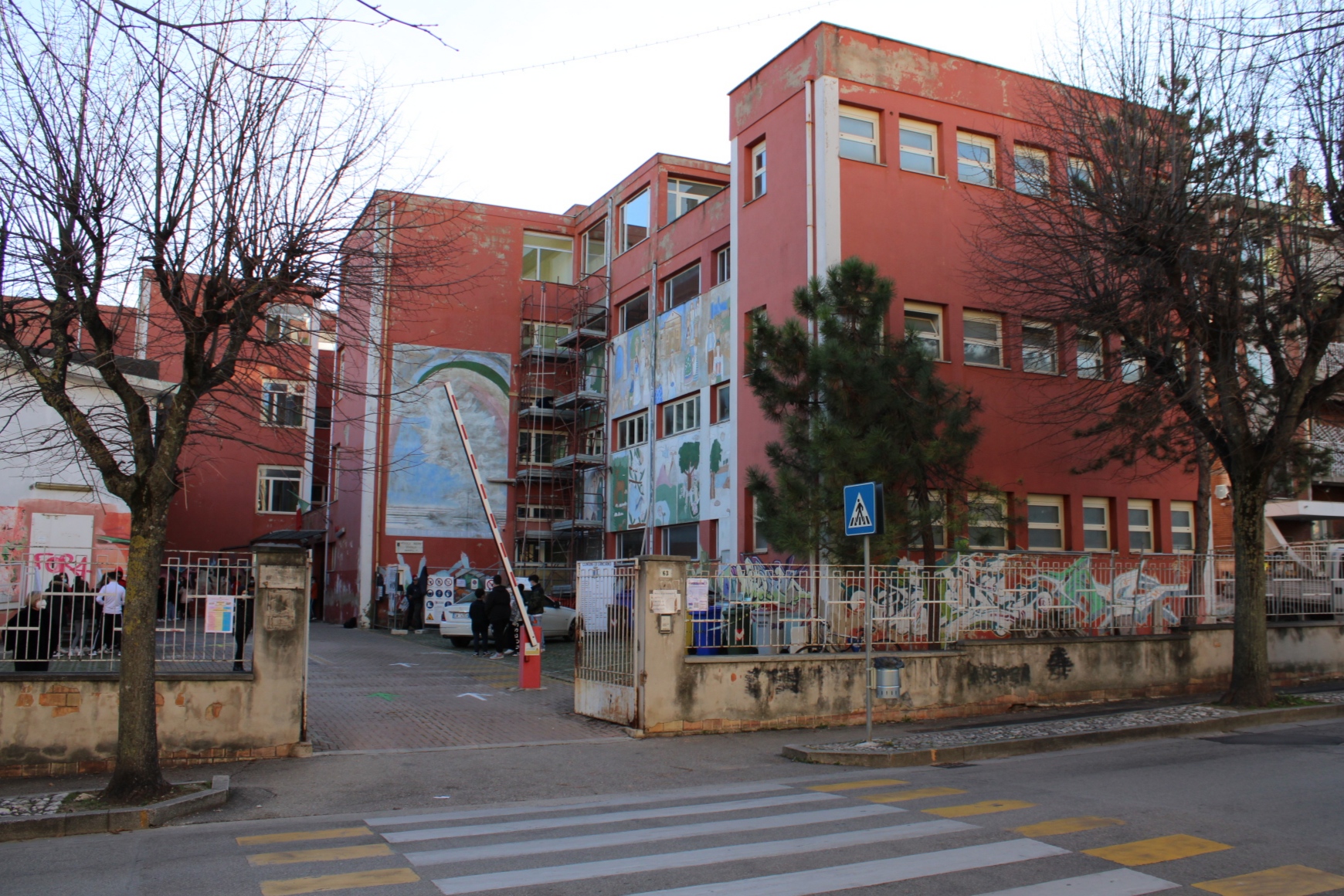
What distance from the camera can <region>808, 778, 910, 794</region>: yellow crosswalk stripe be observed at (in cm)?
960

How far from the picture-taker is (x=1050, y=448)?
22.3m

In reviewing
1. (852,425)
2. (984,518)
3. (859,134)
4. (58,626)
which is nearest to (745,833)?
(58,626)

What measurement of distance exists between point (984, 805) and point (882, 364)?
8.89 m

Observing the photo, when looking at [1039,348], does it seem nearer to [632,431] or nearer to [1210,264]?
[1210,264]

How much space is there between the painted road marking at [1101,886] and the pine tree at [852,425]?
30.0ft

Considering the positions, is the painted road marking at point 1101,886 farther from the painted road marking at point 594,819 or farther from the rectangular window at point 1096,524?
the rectangular window at point 1096,524

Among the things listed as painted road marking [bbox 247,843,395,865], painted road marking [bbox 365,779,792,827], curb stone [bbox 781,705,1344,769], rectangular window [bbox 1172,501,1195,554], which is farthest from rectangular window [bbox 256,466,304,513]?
painted road marking [bbox 247,843,395,865]

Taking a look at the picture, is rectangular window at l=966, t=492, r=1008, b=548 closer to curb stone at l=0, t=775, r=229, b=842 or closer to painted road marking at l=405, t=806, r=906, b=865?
painted road marking at l=405, t=806, r=906, b=865

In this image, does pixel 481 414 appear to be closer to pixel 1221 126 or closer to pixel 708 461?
pixel 708 461

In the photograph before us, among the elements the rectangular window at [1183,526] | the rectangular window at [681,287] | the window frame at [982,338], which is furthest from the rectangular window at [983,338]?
the rectangular window at [681,287]

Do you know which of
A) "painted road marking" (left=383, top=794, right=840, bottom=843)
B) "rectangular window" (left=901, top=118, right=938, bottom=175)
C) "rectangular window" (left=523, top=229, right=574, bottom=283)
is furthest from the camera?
"rectangular window" (left=523, top=229, right=574, bottom=283)

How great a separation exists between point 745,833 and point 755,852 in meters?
0.65

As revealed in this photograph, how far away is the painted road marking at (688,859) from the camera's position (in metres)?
6.18

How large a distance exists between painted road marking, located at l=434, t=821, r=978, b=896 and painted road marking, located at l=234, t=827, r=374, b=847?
1.88 metres
